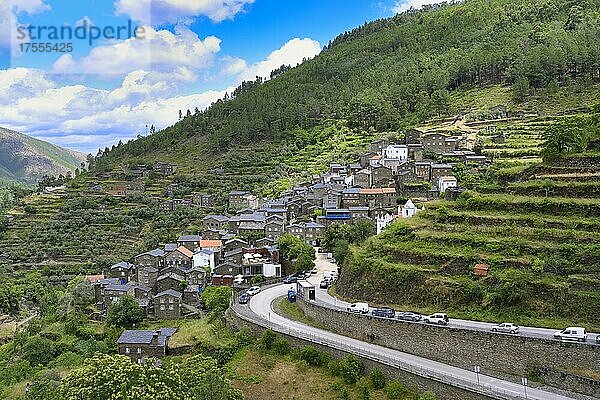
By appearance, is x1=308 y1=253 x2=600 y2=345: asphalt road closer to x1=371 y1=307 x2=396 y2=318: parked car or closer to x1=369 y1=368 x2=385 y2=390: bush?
x1=371 y1=307 x2=396 y2=318: parked car

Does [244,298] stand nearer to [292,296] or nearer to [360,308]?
[292,296]

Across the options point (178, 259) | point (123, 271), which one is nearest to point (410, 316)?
point (178, 259)

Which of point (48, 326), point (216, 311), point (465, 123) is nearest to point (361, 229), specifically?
point (216, 311)

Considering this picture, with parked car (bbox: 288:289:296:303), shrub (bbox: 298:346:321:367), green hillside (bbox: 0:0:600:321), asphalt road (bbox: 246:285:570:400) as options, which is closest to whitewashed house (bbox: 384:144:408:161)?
green hillside (bbox: 0:0:600:321)

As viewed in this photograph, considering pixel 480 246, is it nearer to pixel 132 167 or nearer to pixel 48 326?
pixel 48 326

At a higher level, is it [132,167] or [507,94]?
[507,94]

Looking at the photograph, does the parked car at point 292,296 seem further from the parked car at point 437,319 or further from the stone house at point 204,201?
the stone house at point 204,201
